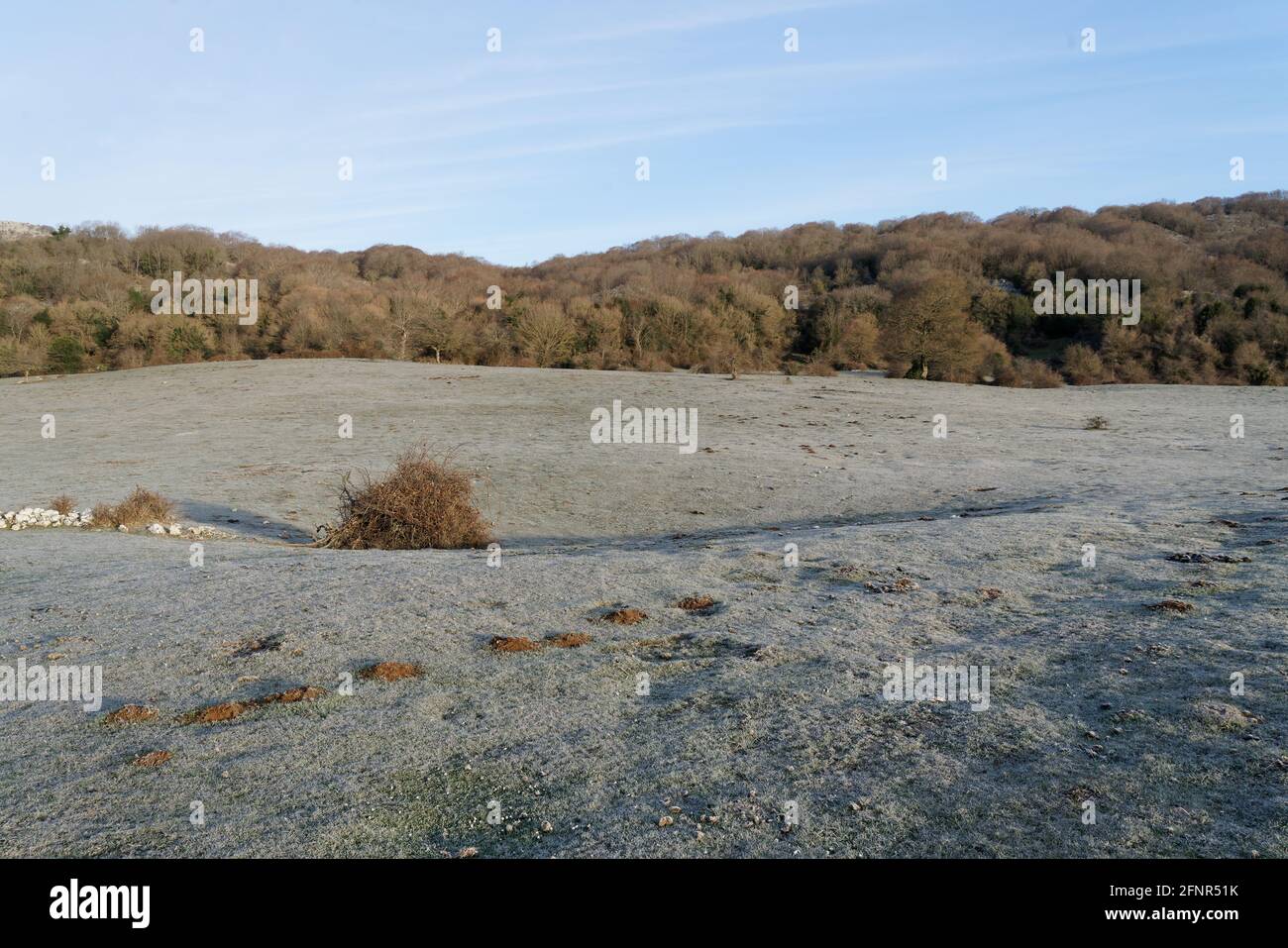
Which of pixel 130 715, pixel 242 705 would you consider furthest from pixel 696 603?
pixel 130 715

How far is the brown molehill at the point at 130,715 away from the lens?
678 cm

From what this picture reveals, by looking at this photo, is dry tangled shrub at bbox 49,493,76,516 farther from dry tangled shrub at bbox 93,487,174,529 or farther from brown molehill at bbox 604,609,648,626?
brown molehill at bbox 604,609,648,626

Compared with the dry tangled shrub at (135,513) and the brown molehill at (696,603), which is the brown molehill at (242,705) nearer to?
the brown molehill at (696,603)

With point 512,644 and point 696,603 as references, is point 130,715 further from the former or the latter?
point 696,603

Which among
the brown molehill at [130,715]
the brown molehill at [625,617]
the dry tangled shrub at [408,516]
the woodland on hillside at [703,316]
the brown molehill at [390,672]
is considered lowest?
the brown molehill at [130,715]

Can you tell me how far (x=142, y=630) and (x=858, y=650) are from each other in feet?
22.9

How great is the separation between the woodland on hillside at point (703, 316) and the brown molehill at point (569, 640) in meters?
47.7

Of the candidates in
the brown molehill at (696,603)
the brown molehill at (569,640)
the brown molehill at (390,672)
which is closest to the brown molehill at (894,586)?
the brown molehill at (696,603)

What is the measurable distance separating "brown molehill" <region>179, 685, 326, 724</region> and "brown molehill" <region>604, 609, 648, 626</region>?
9.93 feet

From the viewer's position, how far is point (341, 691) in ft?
24.1

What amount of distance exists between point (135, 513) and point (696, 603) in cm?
1246

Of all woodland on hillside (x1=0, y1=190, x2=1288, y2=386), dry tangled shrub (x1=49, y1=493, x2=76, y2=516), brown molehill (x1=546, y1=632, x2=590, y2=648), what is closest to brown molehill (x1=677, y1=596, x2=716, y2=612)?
brown molehill (x1=546, y1=632, x2=590, y2=648)

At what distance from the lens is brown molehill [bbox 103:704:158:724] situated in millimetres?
6777
